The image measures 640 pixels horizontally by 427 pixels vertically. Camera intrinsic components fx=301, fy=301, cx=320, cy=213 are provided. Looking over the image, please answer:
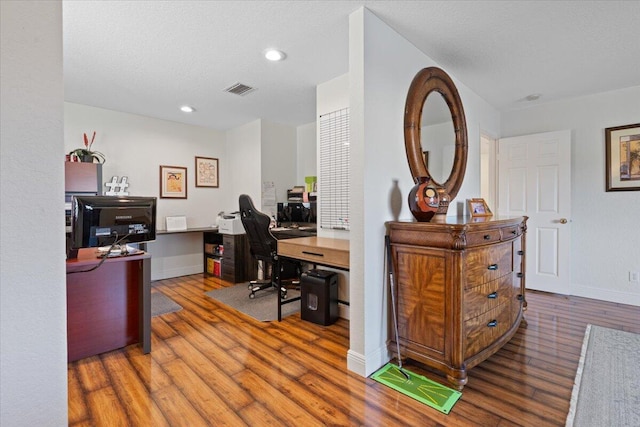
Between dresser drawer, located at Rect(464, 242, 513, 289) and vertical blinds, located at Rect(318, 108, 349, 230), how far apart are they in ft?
4.17

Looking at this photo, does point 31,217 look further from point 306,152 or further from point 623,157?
point 623,157

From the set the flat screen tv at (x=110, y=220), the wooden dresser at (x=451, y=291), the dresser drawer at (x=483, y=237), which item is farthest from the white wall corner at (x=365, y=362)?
the flat screen tv at (x=110, y=220)

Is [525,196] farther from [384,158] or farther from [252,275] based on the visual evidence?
[252,275]

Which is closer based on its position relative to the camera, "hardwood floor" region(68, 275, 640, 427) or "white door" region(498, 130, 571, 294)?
"hardwood floor" region(68, 275, 640, 427)

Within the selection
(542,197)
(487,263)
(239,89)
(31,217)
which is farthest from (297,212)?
(31,217)

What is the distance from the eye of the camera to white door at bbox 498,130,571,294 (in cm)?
371

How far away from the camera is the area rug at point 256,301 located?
314cm

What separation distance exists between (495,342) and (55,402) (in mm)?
2439

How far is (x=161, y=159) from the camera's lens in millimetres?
4668

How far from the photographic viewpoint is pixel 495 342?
2166 millimetres

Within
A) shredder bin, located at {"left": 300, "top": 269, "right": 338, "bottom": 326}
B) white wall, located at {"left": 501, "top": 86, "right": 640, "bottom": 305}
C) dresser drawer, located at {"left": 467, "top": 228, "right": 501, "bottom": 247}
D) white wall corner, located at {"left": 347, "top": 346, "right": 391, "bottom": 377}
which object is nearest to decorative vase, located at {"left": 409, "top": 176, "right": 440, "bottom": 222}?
dresser drawer, located at {"left": 467, "top": 228, "right": 501, "bottom": 247}

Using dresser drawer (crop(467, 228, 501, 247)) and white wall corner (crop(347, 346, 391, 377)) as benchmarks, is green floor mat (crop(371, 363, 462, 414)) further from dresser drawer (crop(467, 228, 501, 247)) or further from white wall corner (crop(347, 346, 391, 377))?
dresser drawer (crop(467, 228, 501, 247))

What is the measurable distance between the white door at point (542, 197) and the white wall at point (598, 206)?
0.21 metres

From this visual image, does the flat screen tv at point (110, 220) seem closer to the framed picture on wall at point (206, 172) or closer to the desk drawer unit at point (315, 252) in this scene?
the desk drawer unit at point (315, 252)
